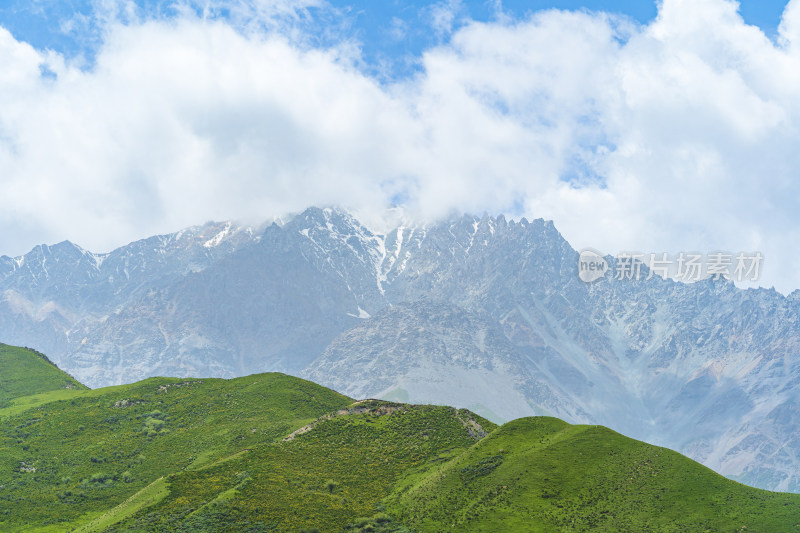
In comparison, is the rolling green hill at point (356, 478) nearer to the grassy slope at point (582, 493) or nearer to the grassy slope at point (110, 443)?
the grassy slope at point (582, 493)

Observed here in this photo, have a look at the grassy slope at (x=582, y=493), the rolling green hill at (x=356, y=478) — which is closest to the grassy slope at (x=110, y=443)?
the rolling green hill at (x=356, y=478)

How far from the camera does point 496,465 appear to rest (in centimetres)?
12788

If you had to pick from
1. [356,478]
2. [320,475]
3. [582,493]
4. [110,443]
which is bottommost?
[320,475]

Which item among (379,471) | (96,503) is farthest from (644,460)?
(96,503)

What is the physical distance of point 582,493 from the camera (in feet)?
387

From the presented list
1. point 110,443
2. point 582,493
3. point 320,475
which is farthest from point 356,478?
point 110,443

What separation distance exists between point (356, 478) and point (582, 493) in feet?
137

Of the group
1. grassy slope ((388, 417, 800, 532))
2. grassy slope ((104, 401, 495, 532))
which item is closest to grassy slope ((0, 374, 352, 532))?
grassy slope ((104, 401, 495, 532))

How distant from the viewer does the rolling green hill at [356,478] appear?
11300 centimetres

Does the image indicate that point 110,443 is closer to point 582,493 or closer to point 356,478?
point 356,478

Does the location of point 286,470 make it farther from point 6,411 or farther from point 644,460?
point 6,411

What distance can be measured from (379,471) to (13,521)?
6750cm

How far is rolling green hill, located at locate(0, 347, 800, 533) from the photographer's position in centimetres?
11300

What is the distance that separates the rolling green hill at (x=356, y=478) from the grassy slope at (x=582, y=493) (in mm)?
277
